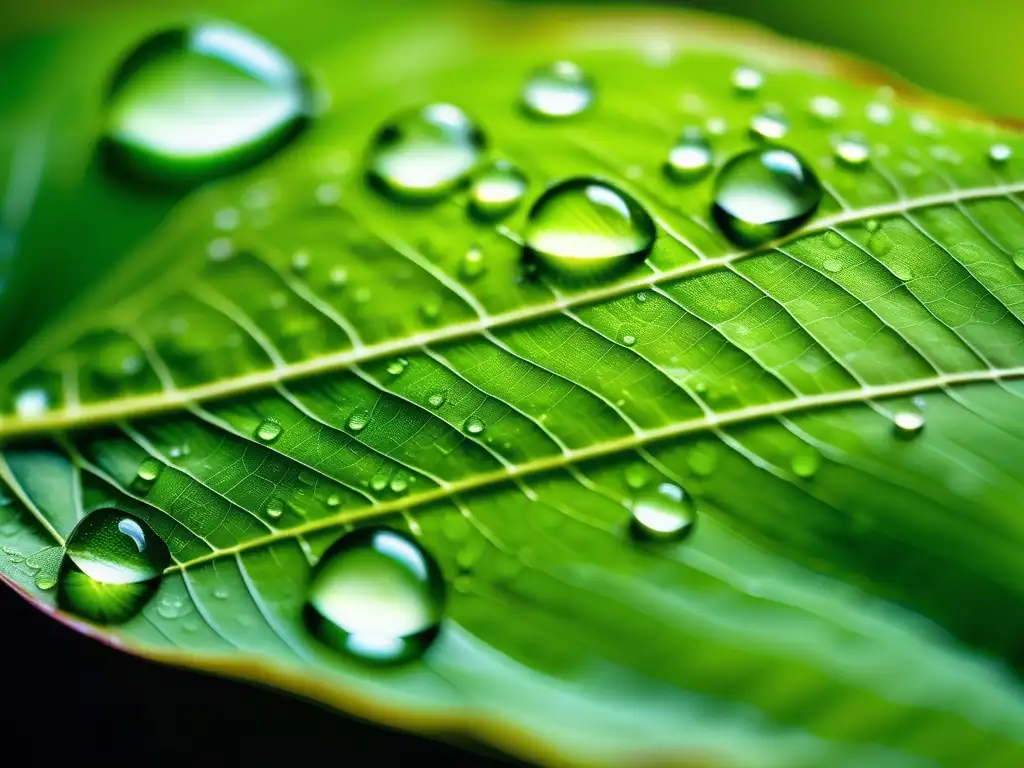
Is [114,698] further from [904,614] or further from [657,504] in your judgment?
[904,614]

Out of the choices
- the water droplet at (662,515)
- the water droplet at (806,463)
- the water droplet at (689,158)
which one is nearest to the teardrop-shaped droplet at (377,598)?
the water droplet at (662,515)

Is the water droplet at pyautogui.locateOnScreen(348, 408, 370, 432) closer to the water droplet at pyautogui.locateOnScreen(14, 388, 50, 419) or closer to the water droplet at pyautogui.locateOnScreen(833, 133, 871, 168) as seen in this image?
the water droplet at pyautogui.locateOnScreen(14, 388, 50, 419)

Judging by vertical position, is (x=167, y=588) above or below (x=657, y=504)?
below

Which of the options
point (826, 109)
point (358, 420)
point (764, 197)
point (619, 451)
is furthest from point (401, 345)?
point (826, 109)

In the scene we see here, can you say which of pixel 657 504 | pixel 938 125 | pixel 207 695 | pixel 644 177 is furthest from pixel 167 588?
pixel 938 125

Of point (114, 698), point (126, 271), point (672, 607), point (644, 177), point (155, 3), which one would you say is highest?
point (155, 3)

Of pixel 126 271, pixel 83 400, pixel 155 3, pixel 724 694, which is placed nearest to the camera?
pixel 724 694
